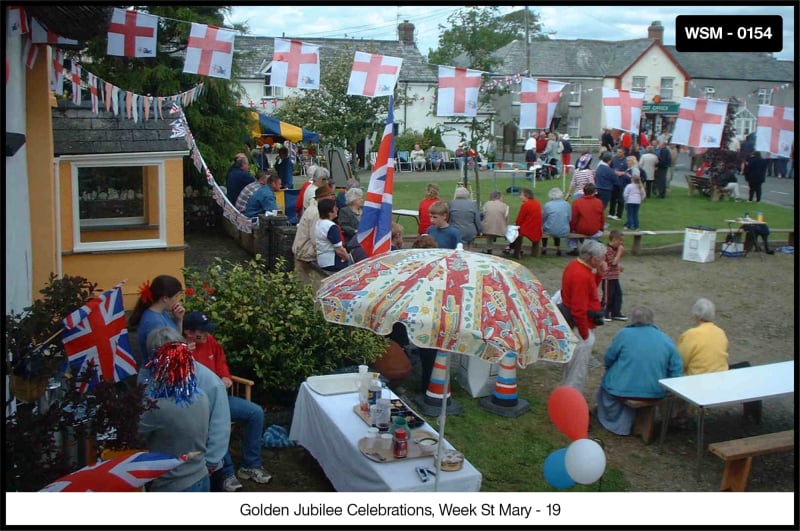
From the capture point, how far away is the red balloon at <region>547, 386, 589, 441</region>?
4703mm

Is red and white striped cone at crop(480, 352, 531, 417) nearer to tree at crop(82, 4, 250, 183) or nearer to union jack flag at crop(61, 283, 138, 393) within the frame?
union jack flag at crop(61, 283, 138, 393)

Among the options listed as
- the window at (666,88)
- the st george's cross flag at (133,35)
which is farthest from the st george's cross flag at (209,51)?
the window at (666,88)

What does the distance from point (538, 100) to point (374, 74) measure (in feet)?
6.72

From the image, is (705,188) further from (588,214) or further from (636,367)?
(636,367)

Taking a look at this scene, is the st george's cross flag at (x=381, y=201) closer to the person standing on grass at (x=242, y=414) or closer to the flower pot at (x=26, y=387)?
the person standing on grass at (x=242, y=414)

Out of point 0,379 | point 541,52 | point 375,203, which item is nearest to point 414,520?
point 0,379

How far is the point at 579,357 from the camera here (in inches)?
303

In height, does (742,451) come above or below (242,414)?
below

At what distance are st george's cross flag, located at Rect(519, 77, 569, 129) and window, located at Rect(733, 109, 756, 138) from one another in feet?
65.1

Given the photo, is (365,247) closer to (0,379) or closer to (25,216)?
(25,216)

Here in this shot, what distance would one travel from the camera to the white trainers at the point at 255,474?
230 inches

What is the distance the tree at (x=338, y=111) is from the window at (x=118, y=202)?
12988mm

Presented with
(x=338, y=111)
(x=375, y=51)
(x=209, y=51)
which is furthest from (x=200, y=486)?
(x=375, y=51)

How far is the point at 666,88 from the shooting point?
34438 millimetres
